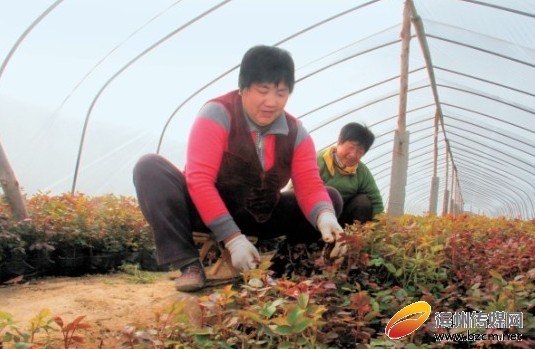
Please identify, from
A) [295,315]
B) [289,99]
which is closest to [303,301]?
[295,315]

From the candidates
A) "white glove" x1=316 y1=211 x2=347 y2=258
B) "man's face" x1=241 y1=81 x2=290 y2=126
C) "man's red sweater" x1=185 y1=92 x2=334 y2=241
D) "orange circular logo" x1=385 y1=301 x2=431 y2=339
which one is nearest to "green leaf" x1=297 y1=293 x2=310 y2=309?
"orange circular logo" x1=385 y1=301 x2=431 y2=339

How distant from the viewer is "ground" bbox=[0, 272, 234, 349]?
1.98 m

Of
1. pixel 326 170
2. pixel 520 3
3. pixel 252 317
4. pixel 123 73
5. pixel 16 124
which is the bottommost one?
pixel 252 317

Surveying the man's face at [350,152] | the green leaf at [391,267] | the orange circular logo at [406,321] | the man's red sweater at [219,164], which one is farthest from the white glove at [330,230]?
the man's face at [350,152]

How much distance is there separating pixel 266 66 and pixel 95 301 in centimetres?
138

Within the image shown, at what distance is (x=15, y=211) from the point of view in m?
3.22

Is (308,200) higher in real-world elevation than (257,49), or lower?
lower

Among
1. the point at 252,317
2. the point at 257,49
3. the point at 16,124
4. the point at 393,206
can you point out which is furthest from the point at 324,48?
the point at 252,317

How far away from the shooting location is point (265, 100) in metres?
2.36

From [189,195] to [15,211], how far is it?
4.87ft

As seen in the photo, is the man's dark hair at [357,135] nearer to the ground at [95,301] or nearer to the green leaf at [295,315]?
the ground at [95,301]

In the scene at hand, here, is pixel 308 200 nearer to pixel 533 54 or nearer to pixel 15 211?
pixel 15 211

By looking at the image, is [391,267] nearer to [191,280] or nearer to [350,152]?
[191,280]

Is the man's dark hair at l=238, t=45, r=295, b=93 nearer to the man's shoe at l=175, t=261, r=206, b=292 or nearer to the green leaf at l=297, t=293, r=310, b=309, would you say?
the man's shoe at l=175, t=261, r=206, b=292
